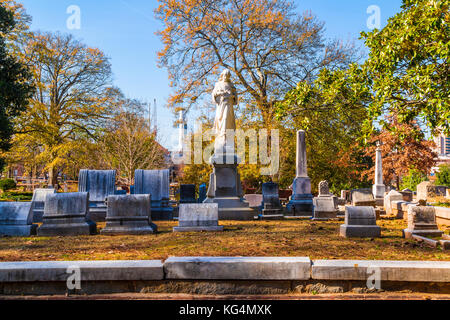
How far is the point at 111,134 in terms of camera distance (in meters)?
25.7

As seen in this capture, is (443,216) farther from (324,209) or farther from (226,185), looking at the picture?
(226,185)

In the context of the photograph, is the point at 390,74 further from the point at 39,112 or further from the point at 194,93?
the point at 39,112

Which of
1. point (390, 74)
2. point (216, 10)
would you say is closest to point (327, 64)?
point (216, 10)

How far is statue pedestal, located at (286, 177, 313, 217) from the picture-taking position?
1297cm

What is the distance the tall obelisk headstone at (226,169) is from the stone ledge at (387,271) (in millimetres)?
6233

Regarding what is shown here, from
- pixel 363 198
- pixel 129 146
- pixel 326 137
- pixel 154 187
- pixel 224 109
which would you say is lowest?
pixel 363 198

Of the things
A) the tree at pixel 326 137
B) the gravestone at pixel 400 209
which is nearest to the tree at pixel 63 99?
the tree at pixel 326 137

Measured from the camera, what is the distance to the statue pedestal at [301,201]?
510 inches

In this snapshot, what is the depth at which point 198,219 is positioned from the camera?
7.77 meters

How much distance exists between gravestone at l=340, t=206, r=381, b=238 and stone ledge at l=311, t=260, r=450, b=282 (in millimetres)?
2822

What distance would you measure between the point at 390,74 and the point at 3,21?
59.6 ft

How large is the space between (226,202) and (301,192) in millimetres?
4375

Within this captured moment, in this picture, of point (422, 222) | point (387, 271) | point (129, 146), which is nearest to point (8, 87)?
point (129, 146)

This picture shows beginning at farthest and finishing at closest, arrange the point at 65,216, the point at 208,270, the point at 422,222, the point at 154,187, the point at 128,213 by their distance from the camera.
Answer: the point at 154,187
the point at 128,213
the point at 65,216
the point at 422,222
the point at 208,270
